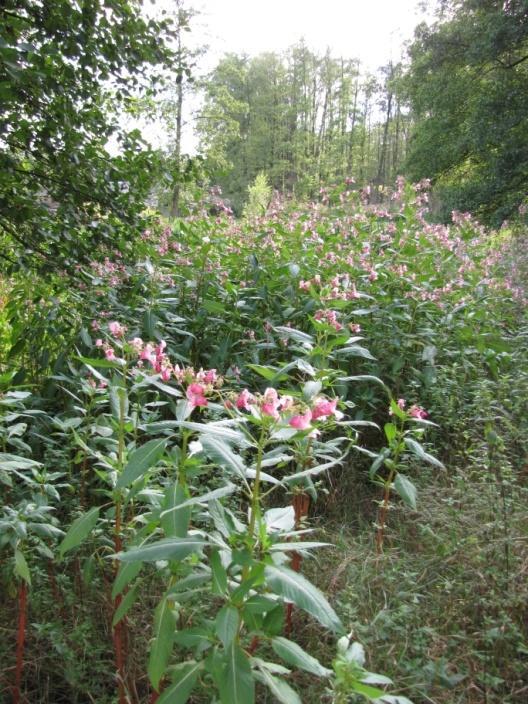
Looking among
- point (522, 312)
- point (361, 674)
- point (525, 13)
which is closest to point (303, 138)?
point (525, 13)

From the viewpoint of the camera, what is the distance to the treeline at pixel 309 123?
3694cm

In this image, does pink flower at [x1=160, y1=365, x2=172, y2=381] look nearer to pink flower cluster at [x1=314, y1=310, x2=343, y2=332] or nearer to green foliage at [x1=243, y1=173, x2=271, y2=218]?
pink flower cluster at [x1=314, y1=310, x2=343, y2=332]

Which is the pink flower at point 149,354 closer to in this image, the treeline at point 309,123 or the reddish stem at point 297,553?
the reddish stem at point 297,553

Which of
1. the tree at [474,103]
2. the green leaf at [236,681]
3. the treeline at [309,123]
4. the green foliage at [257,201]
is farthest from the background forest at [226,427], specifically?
the treeline at [309,123]

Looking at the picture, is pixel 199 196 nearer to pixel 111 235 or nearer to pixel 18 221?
pixel 111 235

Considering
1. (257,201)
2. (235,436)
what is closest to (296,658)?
(235,436)

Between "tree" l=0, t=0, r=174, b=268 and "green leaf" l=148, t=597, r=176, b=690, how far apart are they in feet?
6.60

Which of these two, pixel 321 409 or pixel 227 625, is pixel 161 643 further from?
pixel 321 409

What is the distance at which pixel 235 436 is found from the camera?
1.08m

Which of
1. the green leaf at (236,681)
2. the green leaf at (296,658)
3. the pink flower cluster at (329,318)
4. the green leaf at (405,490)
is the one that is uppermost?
the pink flower cluster at (329,318)

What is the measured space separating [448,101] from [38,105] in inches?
595

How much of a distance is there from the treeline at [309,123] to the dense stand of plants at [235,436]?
3309 centimetres

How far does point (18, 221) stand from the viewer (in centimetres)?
253

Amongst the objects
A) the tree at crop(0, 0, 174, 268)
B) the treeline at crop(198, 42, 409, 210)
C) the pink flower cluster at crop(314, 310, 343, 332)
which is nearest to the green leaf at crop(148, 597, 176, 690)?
the pink flower cluster at crop(314, 310, 343, 332)
